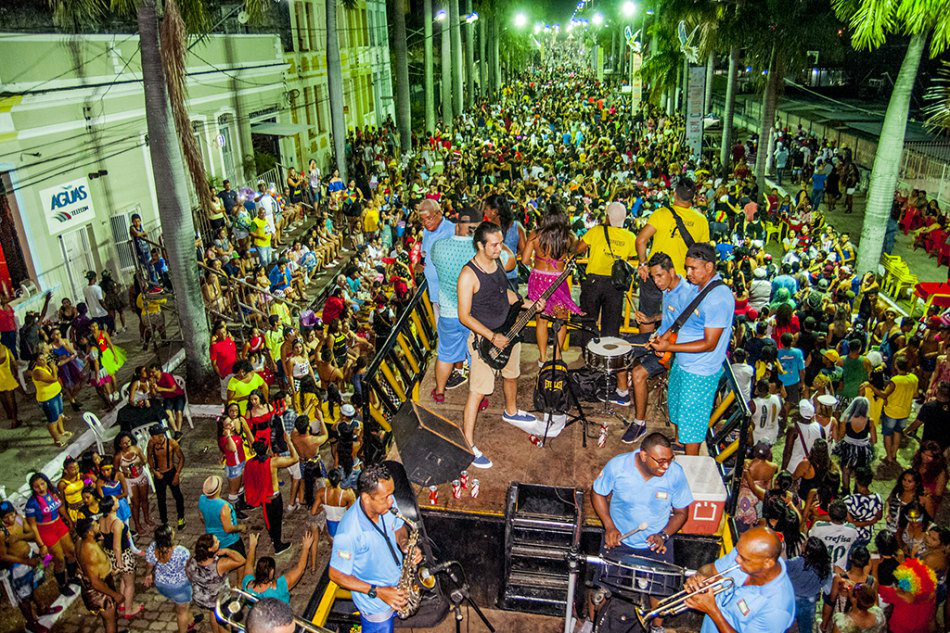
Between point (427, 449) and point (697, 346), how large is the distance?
92.7 inches

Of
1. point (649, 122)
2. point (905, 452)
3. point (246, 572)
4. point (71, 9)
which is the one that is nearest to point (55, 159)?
point (71, 9)

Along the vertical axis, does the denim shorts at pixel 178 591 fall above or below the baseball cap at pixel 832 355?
below

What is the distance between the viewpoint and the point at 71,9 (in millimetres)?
10781

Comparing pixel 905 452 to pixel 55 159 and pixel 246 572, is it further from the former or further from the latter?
pixel 55 159

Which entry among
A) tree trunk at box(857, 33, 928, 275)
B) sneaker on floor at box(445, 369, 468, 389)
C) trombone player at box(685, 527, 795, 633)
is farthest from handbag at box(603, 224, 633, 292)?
tree trunk at box(857, 33, 928, 275)

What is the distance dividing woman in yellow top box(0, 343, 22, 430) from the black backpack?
789cm

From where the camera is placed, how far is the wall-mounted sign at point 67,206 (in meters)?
12.7

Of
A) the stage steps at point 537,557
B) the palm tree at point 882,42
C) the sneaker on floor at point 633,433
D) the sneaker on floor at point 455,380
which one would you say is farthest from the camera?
the palm tree at point 882,42

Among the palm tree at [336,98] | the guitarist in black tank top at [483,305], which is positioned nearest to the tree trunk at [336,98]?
the palm tree at [336,98]

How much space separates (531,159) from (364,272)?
10025mm

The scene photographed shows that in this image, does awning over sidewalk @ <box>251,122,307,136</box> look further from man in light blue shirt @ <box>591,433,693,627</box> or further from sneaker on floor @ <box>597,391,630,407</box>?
man in light blue shirt @ <box>591,433,693,627</box>

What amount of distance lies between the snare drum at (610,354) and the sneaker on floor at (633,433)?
55 cm

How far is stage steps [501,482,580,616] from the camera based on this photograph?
17.4ft

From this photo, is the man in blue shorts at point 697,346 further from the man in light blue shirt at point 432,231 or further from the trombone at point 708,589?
the man in light blue shirt at point 432,231
